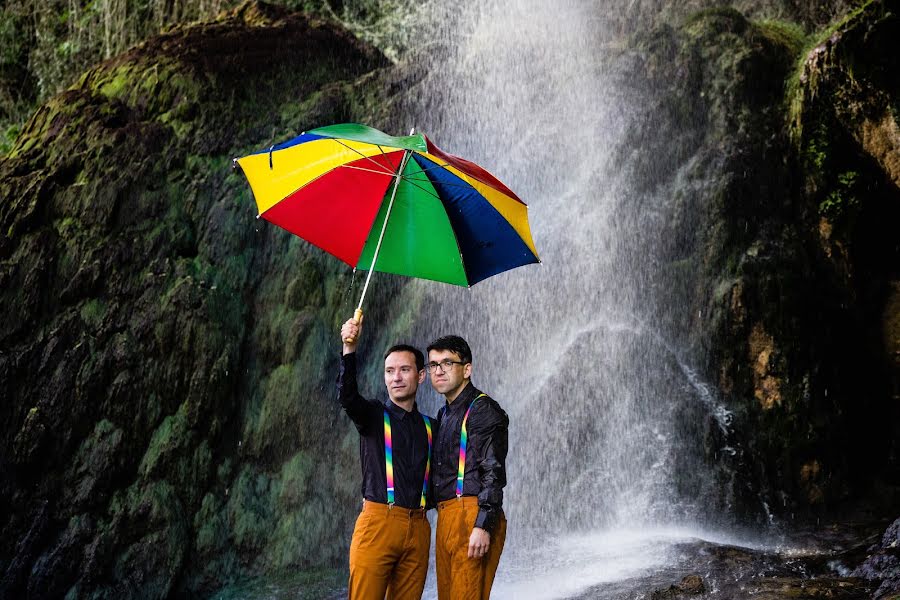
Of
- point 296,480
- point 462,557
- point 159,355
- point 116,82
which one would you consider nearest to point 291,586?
point 296,480

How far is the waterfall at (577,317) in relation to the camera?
26.9 ft

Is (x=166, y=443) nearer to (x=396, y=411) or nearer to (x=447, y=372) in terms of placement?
(x=396, y=411)

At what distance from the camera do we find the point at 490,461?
141 inches

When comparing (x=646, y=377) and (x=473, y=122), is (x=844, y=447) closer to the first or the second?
(x=646, y=377)

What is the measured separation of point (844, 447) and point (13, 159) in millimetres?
9734

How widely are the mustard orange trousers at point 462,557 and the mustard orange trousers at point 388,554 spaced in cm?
11

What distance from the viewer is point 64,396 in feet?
25.7

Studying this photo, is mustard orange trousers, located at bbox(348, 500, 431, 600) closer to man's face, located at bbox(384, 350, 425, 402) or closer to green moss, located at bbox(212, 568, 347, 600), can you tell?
man's face, located at bbox(384, 350, 425, 402)

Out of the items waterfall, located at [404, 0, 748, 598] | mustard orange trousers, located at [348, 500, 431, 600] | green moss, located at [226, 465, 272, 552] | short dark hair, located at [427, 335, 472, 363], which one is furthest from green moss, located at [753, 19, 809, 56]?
mustard orange trousers, located at [348, 500, 431, 600]

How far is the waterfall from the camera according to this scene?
8.20m

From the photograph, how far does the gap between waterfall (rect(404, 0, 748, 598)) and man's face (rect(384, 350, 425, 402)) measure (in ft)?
10.9

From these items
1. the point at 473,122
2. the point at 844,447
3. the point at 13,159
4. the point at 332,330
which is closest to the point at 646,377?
the point at 844,447

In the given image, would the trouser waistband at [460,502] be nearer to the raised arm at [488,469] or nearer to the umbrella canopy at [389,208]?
the raised arm at [488,469]

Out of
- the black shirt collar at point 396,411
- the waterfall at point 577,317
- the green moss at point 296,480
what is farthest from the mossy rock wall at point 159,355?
Answer: the black shirt collar at point 396,411
